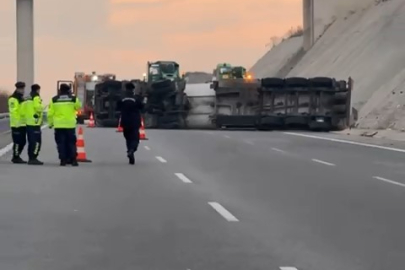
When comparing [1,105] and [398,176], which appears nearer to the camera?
[398,176]

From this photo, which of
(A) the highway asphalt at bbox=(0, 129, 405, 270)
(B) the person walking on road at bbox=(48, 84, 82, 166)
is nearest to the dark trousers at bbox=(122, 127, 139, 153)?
(A) the highway asphalt at bbox=(0, 129, 405, 270)

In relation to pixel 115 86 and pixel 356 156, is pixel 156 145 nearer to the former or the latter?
pixel 356 156

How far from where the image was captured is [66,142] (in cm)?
2109

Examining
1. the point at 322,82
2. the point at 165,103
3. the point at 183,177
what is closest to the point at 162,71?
the point at 165,103

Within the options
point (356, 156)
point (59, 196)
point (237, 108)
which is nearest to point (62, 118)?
point (59, 196)

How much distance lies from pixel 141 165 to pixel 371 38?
165 feet

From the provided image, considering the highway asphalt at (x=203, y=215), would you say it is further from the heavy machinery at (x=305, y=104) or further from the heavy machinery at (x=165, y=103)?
the heavy machinery at (x=165, y=103)

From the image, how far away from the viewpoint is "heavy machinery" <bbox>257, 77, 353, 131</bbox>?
152 feet

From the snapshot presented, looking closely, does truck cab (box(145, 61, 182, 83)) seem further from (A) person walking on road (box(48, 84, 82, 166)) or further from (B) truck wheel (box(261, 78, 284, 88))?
(A) person walking on road (box(48, 84, 82, 166))

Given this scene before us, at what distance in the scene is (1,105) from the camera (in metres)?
68.5

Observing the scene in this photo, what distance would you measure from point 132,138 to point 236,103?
25.6m

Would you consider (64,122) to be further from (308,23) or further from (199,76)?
(308,23)

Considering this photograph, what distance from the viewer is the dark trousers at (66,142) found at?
21.0m

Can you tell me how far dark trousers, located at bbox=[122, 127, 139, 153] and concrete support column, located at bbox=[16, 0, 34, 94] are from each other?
4791cm
